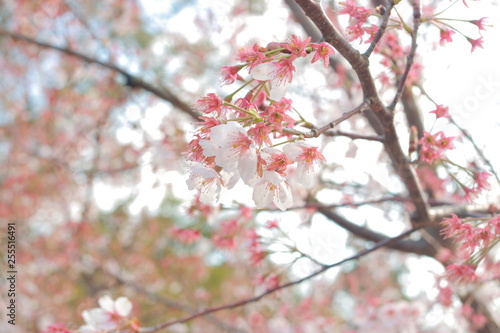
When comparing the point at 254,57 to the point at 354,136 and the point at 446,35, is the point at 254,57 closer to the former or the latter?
the point at 354,136

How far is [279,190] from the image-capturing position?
85 cm

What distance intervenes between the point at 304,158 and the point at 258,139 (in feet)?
0.36

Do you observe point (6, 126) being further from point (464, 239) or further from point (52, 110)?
point (464, 239)

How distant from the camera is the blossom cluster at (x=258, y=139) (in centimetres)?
77

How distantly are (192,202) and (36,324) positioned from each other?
10.9ft

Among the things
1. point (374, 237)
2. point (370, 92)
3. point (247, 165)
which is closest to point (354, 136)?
point (370, 92)

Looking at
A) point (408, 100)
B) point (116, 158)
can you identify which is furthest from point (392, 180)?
point (116, 158)

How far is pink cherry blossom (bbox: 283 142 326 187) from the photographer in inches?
31.7

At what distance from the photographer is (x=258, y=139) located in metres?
0.78

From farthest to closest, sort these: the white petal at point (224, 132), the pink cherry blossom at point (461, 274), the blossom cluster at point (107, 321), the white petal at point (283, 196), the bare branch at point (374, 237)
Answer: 1. the bare branch at point (374, 237)
2. the blossom cluster at point (107, 321)
3. the pink cherry blossom at point (461, 274)
4. the white petal at point (283, 196)
5. the white petal at point (224, 132)

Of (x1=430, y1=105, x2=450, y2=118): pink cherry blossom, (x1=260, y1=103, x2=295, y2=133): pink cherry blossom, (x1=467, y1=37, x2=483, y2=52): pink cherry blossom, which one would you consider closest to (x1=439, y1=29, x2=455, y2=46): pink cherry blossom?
(x1=467, y1=37, x2=483, y2=52): pink cherry blossom

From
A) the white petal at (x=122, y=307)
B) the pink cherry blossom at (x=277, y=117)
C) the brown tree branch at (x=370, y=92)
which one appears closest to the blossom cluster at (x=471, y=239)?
the brown tree branch at (x=370, y=92)

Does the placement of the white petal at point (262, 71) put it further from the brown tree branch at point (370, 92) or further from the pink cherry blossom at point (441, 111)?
the pink cherry blossom at point (441, 111)

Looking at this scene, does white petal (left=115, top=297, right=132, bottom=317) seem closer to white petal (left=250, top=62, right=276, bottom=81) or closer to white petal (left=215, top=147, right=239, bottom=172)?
white petal (left=215, top=147, right=239, bottom=172)
